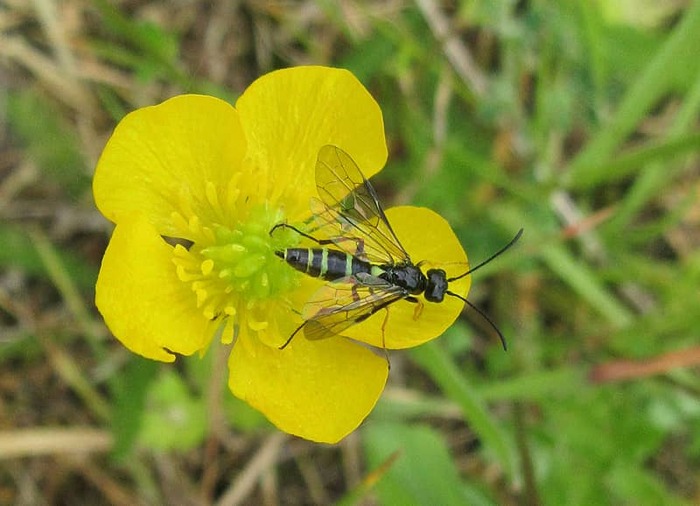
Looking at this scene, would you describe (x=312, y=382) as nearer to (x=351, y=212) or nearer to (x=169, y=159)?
(x=351, y=212)

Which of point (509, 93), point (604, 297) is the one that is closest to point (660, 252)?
point (604, 297)

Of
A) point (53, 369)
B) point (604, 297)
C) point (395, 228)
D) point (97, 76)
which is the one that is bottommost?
point (53, 369)

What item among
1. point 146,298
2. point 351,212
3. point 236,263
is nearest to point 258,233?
point 236,263

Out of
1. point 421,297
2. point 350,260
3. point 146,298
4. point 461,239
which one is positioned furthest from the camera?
point 461,239

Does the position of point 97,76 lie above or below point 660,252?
above

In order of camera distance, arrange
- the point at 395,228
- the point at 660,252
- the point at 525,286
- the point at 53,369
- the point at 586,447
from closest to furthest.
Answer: the point at 395,228, the point at 586,447, the point at 53,369, the point at 525,286, the point at 660,252

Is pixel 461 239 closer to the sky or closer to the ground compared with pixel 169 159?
closer to the ground

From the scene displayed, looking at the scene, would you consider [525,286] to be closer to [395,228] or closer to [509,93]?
[509,93]

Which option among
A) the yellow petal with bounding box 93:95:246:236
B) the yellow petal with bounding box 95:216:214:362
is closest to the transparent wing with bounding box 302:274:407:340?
the yellow petal with bounding box 95:216:214:362
